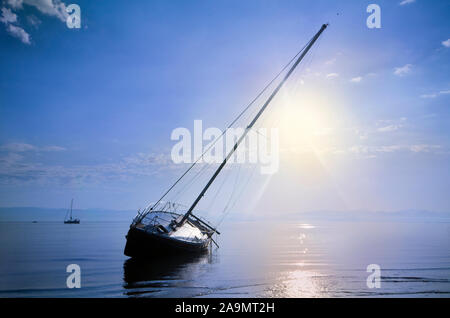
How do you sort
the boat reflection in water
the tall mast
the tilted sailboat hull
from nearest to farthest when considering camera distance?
the boat reflection in water
the tilted sailboat hull
the tall mast

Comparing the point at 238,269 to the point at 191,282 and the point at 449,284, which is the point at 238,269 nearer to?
the point at 191,282

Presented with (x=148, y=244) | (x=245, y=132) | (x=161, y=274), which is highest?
(x=245, y=132)

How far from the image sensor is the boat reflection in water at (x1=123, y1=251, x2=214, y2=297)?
26694 mm

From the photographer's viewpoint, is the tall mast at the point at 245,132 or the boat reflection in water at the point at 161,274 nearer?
the boat reflection in water at the point at 161,274

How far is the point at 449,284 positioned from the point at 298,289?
14.5 meters

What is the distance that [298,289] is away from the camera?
28.5 m

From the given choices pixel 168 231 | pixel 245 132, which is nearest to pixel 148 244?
pixel 168 231

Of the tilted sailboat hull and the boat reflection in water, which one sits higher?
the tilted sailboat hull

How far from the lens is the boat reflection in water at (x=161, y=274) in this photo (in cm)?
2669

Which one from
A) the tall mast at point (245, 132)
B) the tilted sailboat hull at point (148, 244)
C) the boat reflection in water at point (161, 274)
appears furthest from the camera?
the tall mast at point (245, 132)

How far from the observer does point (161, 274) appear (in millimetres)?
33250

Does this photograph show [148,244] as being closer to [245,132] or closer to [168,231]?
[168,231]

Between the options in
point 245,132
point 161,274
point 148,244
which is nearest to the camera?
point 161,274
